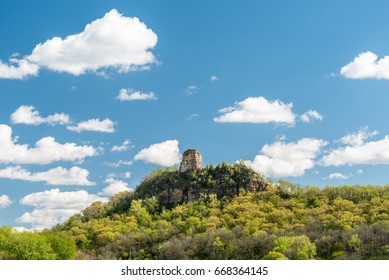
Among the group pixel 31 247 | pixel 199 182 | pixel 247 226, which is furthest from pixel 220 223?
pixel 31 247

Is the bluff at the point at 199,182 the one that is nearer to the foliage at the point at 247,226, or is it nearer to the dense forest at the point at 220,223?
the dense forest at the point at 220,223

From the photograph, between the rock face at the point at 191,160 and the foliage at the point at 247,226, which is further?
the rock face at the point at 191,160

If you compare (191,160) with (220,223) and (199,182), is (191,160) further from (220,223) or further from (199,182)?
(220,223)

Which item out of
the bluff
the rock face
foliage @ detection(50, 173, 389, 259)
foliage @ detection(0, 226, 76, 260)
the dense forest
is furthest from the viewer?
the rock face

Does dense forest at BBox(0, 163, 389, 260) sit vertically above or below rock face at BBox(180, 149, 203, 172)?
below

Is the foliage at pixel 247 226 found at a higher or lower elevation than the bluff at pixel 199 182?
lower

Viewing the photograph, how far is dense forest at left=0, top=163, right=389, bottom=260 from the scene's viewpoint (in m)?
82.5

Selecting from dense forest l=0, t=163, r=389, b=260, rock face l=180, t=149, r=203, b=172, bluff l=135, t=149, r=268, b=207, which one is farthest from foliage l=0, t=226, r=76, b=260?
rock face l=180, t=149, r=203, b=172

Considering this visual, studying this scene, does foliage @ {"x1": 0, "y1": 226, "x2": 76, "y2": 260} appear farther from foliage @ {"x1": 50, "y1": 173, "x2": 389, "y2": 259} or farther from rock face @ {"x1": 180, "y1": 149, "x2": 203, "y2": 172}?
rock face @ {"x1": 180, "y1": 149, "x2": 203, "y2": 172}

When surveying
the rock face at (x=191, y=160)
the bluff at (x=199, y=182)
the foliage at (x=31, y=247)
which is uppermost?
the rock face at (x=191, y=160)

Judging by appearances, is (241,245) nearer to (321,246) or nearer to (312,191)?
(321,246)

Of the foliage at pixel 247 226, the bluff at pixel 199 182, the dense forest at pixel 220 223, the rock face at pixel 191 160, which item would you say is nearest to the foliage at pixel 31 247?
the dense forest at pixel 220 223

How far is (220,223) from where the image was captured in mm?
118625

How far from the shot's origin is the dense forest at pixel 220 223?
271 feet
